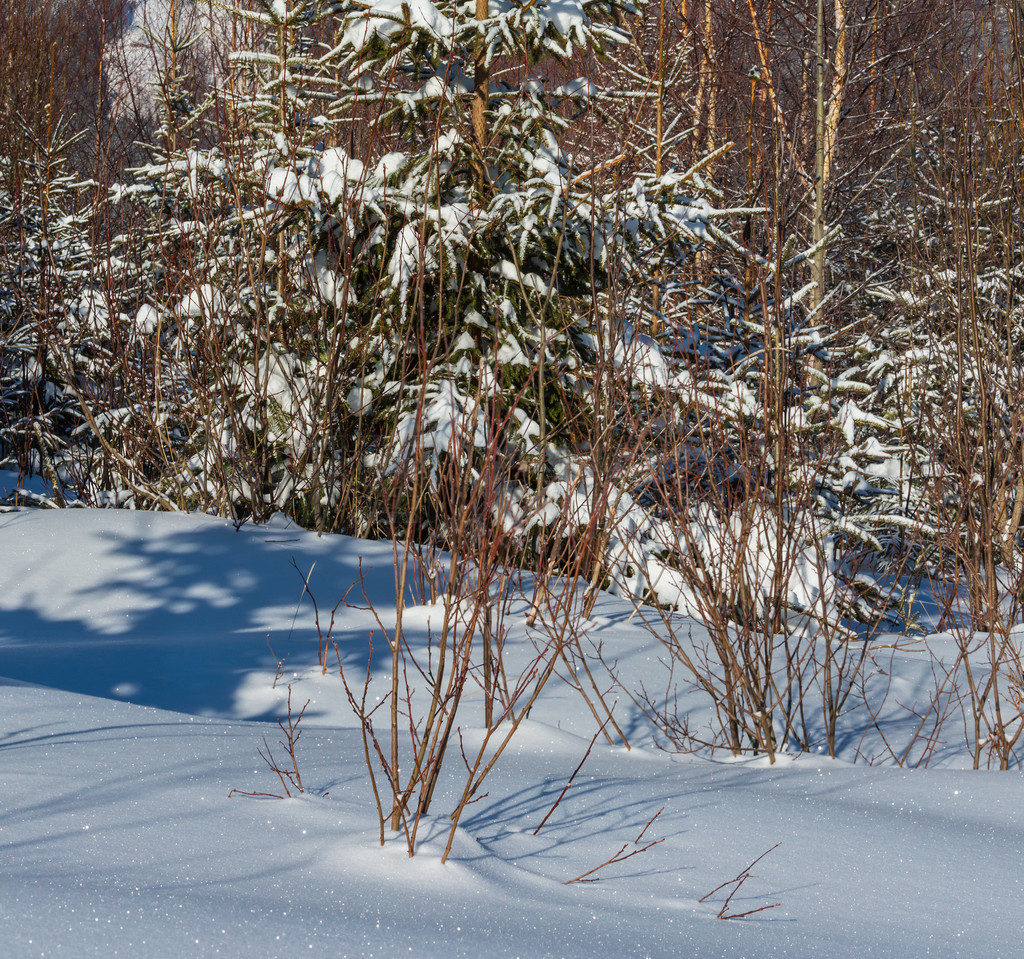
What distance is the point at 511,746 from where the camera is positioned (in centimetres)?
279

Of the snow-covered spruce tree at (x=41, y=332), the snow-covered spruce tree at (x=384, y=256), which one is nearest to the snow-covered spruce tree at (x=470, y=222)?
the snow-covered spruce tree at (x=384, y=256)

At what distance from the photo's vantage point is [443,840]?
74.2 inches

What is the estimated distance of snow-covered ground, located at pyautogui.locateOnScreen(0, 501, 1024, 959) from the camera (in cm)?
150

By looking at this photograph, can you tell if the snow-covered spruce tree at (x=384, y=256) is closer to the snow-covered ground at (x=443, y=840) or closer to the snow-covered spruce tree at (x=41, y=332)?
the snow-covered spruce tree at (x=41, y=332)

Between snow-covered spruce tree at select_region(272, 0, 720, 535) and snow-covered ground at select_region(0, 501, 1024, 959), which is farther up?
snow-covered spruce tree at select_region(272, 0, 720, 535)

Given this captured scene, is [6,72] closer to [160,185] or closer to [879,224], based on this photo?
[160,185]

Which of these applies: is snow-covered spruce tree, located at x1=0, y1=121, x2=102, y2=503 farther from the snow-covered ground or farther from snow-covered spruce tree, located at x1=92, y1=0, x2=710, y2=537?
the snow-covered ground

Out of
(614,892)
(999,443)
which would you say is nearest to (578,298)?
(999,443)

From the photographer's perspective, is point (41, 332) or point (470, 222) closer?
point (470, 222)

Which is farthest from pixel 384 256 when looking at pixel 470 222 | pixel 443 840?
pixel 443 840

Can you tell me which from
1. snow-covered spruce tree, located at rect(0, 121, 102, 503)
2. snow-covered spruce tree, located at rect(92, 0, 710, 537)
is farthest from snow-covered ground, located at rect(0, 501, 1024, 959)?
snow-covered spruce tree, located at rect(0, 121, 102, 503)

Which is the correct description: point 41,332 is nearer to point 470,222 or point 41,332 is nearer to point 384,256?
point 384,256

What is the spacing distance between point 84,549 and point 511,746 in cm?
280

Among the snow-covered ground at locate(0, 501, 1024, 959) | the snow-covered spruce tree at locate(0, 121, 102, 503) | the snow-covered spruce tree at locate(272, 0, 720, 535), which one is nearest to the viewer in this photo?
the snow-covered ground at locate(0, 501, 1024, 959)
